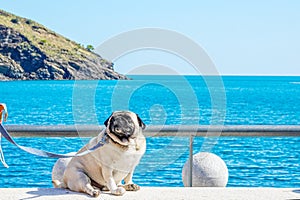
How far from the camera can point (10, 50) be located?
17150 centimetres

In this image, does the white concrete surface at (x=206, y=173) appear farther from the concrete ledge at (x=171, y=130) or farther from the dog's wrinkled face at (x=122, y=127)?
the dog's wrinkled face at (x=122, y=127)

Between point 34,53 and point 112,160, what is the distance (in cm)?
16944

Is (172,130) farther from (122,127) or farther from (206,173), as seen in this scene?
(122,127)

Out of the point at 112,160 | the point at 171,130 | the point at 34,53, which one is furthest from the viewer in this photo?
the point at 34,53

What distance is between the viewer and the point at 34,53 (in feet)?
561

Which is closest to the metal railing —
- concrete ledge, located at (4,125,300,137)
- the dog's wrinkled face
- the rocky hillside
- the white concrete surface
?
concrete ledge, located at (4,125,300,137)

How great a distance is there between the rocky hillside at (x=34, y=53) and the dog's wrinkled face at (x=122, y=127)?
513 feet

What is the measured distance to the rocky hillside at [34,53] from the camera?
172 meters

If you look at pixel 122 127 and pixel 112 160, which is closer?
pixel 122 127

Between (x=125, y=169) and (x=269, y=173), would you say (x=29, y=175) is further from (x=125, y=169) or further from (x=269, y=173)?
(x=125, y=169)

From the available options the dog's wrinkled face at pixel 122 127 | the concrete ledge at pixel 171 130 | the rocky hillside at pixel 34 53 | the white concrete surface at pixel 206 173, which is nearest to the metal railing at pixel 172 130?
the concrete ledge at pixel 171 130

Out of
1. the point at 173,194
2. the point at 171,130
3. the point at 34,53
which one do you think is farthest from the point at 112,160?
→ the point at 34,53

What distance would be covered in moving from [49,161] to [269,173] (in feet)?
37.4

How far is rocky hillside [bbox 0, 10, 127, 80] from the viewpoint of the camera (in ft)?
563
